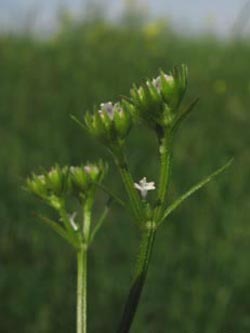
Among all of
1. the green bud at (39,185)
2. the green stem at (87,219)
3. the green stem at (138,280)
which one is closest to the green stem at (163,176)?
the green stem at (138,280)

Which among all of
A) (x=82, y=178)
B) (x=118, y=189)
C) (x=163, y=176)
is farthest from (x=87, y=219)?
(x=118, y=189)

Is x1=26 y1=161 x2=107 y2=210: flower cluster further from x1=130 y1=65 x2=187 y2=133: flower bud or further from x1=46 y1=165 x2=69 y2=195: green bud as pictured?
x1=130 y1=65 x2=187 y2=133: flower bud

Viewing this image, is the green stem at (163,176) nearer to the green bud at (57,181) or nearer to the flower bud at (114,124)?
the flower bud at (114,124)

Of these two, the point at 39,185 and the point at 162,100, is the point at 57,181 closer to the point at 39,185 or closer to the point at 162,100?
the point at 39,185

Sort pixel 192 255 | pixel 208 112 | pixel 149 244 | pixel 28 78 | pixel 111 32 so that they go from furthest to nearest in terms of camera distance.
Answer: pixel 111 32, pixel 28 78, pixel 208 112, pixel 192 255, pixel 149 244

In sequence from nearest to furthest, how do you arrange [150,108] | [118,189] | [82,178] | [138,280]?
[138,280] < [150,108] < [82,178] < [118,189]

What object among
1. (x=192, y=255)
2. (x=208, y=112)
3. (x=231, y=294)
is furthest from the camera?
(x=208, y=112)

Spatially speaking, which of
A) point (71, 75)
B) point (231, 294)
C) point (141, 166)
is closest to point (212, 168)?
point (141, 166)

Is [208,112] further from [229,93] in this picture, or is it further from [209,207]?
[209,207]
